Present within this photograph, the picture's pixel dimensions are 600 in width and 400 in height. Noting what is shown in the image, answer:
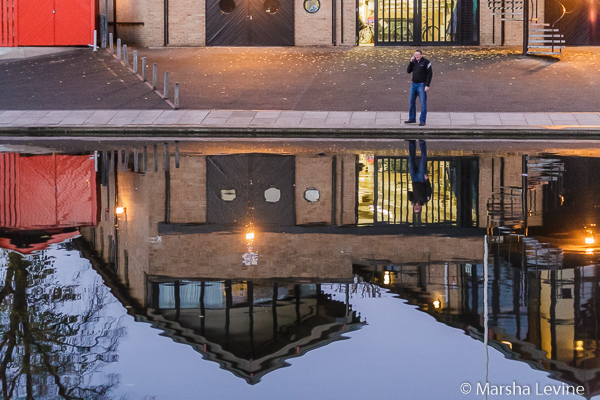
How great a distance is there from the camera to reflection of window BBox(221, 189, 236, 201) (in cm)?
1213

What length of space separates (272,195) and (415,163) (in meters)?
4.18

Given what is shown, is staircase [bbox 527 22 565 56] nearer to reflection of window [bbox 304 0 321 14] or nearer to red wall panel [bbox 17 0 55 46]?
reflection of window [bbox 304 0 321 14]

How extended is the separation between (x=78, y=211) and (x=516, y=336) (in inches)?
258

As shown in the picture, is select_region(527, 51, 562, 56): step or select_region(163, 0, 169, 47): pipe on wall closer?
select_region(527, 51, 562, 56): step

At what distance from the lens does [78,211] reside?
11.0 m

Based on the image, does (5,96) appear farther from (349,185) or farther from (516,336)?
(516,336)

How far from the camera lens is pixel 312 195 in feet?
41.3

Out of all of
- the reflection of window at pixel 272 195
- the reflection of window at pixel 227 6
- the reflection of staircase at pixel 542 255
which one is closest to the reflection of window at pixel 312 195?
the reflection of window at pixel 272 195

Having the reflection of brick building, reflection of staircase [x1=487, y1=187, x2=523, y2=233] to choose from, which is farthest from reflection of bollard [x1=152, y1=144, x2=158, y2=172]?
the reflection of brick building

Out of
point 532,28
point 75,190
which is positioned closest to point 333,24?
point 532,28

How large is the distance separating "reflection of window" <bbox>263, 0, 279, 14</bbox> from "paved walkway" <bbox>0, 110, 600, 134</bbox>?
1194 cm

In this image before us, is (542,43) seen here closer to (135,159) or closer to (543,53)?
(543,53)

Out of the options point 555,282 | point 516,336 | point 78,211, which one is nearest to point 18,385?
point 516,336

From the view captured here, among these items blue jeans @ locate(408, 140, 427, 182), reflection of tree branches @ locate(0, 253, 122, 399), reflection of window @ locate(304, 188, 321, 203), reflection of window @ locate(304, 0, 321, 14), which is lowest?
reflection of tree branches @ locate(0, 253, 122, 399)
